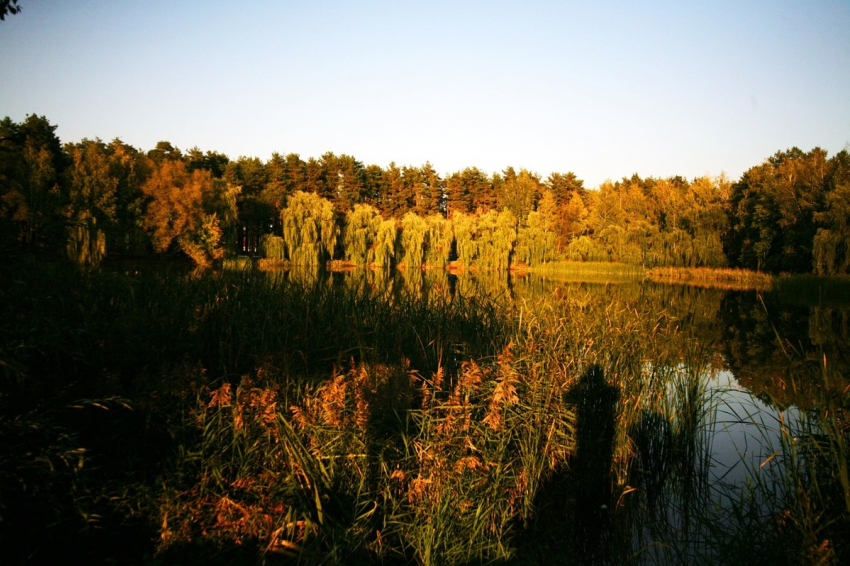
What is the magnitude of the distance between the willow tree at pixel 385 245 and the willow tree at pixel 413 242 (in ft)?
3.37

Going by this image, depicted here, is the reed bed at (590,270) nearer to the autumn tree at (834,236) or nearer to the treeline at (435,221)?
the treeline at (435,221)

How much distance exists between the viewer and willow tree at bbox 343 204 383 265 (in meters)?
33.9

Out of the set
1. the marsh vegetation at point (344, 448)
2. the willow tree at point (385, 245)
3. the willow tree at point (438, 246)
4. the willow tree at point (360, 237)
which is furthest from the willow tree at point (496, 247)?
the marsh vegetation at point (344, 448)

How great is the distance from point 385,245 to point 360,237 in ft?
6.37

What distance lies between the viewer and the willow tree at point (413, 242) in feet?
113

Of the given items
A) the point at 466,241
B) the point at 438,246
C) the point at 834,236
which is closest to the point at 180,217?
the point at 438,246

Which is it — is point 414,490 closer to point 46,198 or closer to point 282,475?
point 282,475

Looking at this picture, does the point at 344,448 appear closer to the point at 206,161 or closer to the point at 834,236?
the point at 834,236

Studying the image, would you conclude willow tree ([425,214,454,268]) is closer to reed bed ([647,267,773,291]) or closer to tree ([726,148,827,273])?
reed bed ([647,267,773,291])

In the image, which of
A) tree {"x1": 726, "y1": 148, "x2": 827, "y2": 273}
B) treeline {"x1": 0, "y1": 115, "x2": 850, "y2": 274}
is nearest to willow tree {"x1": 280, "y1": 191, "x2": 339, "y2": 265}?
treeline {"x1": 0, "y1": 115, "x2": 850, "y2": 274}

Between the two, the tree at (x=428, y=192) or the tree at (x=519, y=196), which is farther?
the tree at (x=428, y=192)

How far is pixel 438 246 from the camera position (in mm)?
35938

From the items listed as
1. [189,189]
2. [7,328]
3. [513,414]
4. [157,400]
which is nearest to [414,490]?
[513,414]

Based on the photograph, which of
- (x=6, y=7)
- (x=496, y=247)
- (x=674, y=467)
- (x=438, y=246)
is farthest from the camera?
(x=496, y=247)
